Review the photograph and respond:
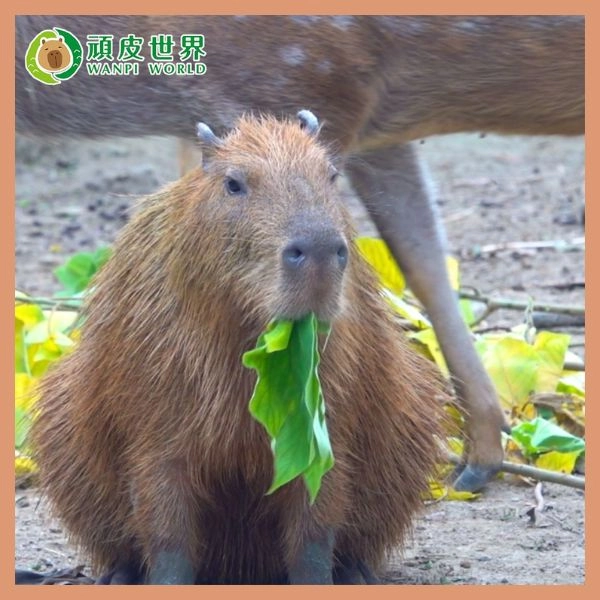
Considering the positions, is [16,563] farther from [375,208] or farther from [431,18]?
[431,18]

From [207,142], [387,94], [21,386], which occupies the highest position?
[387,94]

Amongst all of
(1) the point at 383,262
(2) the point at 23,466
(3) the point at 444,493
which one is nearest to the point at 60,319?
(2) the point at 23,466

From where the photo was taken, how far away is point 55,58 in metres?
3.66

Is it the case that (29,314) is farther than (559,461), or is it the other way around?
(29,314)

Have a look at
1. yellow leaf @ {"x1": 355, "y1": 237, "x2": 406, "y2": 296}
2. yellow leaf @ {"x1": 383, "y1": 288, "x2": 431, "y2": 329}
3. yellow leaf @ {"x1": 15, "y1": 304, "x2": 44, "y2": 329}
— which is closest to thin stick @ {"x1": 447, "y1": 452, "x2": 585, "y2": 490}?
yellow leaf @ {"x1": 383, "y1": 288, "x2": 431, "y2": 329}

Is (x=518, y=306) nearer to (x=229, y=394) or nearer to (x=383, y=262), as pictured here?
(x=383, y=262)

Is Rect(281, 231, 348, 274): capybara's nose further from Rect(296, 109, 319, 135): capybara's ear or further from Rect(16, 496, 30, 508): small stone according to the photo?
Rect(16, 496, 30, 508): small stone

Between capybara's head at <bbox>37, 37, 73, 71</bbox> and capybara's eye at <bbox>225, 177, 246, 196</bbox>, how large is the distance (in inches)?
32.1

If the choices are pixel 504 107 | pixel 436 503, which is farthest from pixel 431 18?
pixel 436 503

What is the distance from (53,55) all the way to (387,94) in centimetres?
107

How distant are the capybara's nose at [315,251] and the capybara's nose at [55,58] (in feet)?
3.62

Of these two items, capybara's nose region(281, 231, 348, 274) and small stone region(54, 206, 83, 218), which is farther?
small stone region(54, 206, 83, 218)

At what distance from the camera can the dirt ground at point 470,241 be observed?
3725 mm

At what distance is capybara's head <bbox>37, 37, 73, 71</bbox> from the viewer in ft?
12.0
